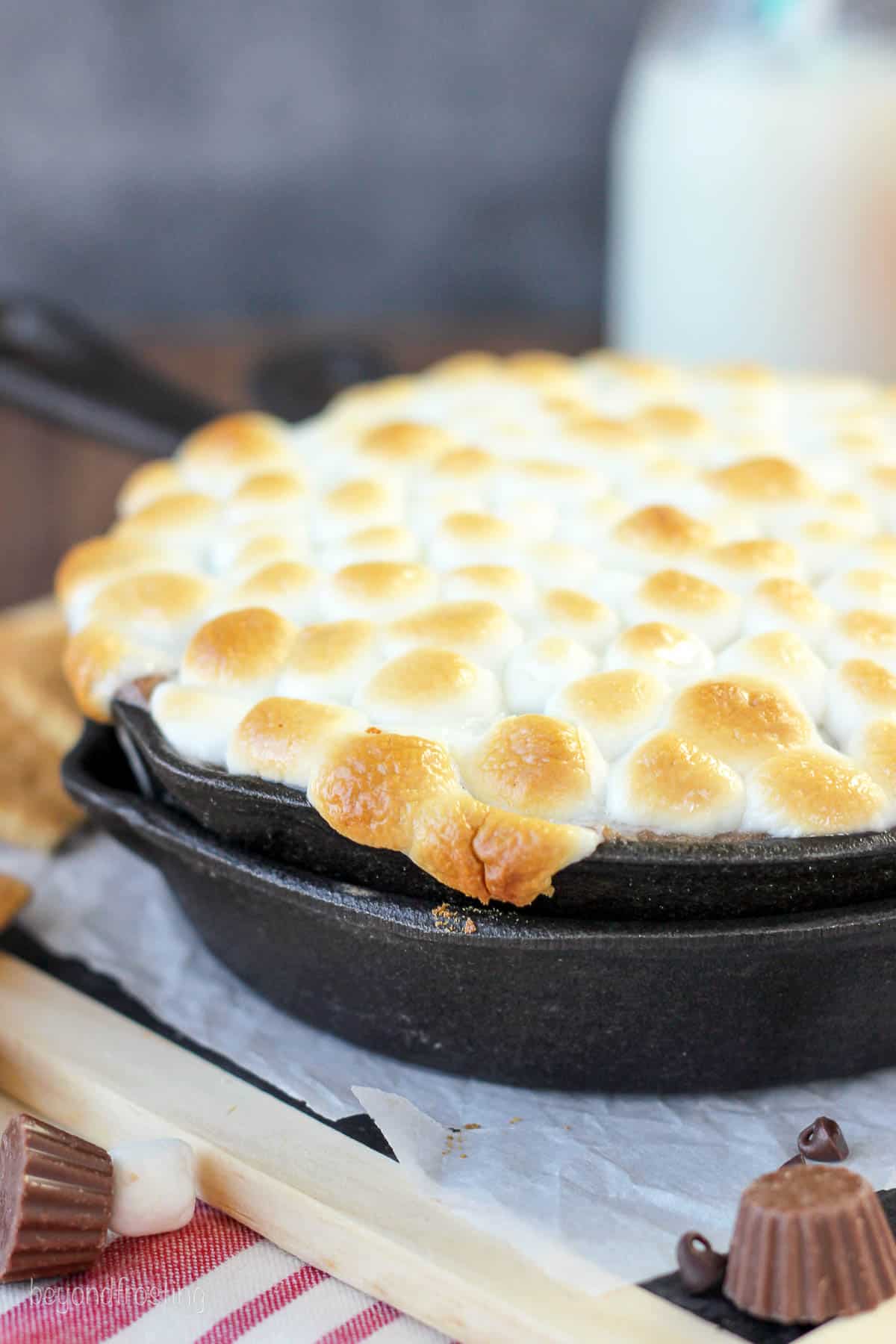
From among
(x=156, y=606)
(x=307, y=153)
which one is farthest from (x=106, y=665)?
(x=307, y=153)

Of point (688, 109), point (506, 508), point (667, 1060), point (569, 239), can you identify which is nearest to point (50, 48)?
point (569, 239)

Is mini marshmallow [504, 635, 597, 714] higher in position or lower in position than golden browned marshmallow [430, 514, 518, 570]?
lower

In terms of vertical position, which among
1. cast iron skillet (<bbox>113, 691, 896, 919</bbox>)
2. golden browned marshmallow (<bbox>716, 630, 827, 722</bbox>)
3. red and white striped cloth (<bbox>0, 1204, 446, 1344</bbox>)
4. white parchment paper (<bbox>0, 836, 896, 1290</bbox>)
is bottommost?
red and white striped cloth (<bbox>0, 1204, 446, 1344</bbox>)

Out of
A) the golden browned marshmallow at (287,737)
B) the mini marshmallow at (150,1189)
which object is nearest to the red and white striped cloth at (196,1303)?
the mini marshmallow at (150,1189)

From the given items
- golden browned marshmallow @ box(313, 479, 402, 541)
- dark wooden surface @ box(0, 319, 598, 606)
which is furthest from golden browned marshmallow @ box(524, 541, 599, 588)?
dark wooden surface @ box(0, 319, 598, 606)

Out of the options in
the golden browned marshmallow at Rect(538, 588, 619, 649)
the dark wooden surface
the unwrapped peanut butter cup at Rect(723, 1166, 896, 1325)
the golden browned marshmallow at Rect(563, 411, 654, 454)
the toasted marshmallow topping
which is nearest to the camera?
the unwrapped peanut butter cup at Rect(723, 1166, 896, 1325)

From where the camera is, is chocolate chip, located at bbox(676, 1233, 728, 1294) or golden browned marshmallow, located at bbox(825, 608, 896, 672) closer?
chocolate chip, located at bbox(676, 1233, 728, 1294)

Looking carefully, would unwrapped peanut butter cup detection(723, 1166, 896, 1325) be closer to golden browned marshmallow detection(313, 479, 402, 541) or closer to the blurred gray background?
golden browned marshmallow detection(313, 479, 402, 541)
